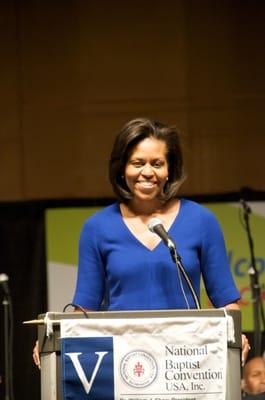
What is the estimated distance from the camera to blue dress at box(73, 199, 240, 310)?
3.14m

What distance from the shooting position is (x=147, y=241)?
3.20 m

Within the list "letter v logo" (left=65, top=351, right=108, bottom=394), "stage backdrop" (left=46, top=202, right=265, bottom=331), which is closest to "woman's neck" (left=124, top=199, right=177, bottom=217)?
"letter v logo" (left=65, top=351, right=108, bottom=394)

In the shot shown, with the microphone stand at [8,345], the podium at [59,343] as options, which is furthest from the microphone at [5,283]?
the podium at [59,343]

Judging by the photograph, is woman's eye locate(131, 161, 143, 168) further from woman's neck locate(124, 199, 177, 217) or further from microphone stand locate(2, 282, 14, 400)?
microphone stand locate(2, 282, 14, 400)

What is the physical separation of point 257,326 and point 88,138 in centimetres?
198

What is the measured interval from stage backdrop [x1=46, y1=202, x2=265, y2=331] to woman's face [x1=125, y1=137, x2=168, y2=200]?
3620mm

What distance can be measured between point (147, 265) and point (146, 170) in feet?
1.09

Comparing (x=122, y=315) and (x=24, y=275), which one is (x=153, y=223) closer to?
(x=122, y=315)

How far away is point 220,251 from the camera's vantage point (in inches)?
128

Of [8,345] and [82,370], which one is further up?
[8,345]

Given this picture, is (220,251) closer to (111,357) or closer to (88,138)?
(111,357)

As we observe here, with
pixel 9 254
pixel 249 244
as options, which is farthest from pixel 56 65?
pixel 249 244

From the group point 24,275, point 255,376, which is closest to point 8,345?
point 24,275

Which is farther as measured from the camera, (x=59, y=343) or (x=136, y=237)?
(x=136, y=237)
